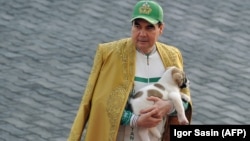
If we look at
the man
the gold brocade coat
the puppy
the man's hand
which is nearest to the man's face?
the man

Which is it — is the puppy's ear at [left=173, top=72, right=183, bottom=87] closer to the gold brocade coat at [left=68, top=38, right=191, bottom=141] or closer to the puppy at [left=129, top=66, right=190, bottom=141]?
the puppy at [left=129, top=66, right=190, bottom=141]

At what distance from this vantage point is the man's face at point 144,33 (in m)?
4.86

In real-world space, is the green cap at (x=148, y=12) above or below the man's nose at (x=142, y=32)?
above

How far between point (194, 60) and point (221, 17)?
119 centimetres

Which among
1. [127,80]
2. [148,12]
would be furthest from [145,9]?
[127,80]

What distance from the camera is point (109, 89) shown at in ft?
16.2

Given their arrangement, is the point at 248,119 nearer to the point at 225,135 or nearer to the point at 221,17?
the point at 221,17

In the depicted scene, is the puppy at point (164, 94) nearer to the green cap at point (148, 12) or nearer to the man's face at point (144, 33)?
the man's face at point (144, 33)

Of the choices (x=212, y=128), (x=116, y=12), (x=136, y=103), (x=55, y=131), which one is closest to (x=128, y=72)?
(x=136, y=103)

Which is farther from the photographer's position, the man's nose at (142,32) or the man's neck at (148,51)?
the man's neck at (148,51)

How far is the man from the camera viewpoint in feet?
16.0

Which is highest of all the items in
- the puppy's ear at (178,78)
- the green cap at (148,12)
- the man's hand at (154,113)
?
the green cap at (148,12)

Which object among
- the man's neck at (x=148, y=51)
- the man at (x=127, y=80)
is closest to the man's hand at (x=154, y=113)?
the man at (x=127, y=80)

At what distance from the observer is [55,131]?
7.96m
